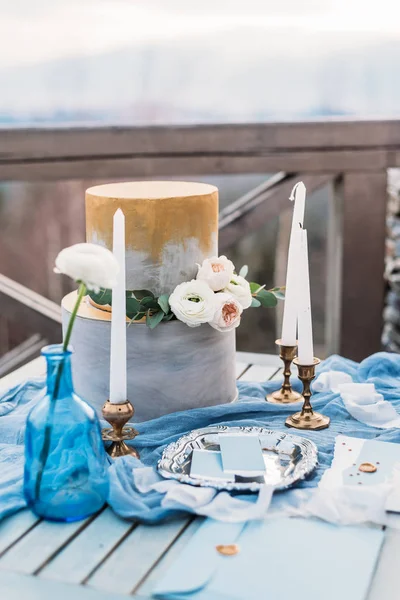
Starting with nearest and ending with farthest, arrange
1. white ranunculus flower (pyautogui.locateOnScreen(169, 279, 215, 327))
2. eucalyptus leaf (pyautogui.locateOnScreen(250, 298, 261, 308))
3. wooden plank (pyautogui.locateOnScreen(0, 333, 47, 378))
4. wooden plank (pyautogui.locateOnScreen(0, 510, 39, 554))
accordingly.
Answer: wooden plank (pyautogui.locateOnScreen(0, 510, 39, 554)), white ranunculus flower (pyautogui.locateOnScreen(169, 279, 215, 327)), eucalyptus leaf (pyautogui.locateOnScreen(250, 298, 261, 308)), wooden plank (pyautogui.locateOnScreen(0, 333, 47, 378))

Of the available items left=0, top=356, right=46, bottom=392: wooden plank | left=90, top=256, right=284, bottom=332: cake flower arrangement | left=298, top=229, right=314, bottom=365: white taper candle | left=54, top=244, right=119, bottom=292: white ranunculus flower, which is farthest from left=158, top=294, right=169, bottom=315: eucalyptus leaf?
left=0, top=356, right=46, bottom=392: wooden plank

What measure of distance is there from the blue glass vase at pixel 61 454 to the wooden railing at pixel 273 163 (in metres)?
1.32

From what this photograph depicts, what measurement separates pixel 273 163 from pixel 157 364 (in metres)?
1.23

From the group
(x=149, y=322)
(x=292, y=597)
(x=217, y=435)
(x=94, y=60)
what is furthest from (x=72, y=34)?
(x=292, y=597)

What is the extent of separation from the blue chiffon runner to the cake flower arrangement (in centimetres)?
16

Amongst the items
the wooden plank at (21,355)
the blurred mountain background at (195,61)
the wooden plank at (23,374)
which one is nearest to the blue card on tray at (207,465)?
the wooden plank at (23,374)

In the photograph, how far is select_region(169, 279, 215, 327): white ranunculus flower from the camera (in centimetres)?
117

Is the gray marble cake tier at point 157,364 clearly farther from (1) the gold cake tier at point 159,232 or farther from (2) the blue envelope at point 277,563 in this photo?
(2) the blue envelope at point 277,563

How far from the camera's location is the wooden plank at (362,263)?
2.34 metres

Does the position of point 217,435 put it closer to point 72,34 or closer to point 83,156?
point 83,156

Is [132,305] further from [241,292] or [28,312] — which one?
[28,312]

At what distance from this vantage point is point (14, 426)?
1.23 metres

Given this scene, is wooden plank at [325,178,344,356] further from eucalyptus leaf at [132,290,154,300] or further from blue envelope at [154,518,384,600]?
blue envelope at [154,518,384,600]

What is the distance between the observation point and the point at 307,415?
4.04ft
